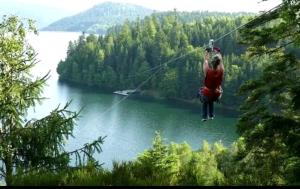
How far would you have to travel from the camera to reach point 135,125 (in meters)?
65.5

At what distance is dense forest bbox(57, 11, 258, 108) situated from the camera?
337ft

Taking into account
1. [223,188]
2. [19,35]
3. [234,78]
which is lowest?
[223,188]

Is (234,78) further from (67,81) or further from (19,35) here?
(19,35)

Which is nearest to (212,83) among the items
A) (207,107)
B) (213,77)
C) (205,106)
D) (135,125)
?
(213,77)

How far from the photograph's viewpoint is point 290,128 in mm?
9953

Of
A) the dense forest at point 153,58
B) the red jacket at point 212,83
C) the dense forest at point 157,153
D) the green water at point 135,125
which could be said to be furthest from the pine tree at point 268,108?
the dense forest at point 153,58

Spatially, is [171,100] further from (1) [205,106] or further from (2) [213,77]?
(2) [213,77]

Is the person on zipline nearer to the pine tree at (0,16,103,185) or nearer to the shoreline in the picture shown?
the pine tree at (0,16,103,185)

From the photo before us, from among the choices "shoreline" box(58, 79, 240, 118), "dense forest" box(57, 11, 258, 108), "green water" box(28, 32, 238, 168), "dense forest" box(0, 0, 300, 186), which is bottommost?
"dense forest" box(0, 0, 300, 186)

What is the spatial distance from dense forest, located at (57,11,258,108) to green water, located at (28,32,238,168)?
1168cm

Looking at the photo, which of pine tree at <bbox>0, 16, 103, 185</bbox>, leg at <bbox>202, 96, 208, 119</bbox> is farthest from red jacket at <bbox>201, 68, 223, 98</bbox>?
pine tree at <bbox>0, 16, 103, 185</bbox>

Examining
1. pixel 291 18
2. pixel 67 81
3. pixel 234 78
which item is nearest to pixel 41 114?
pixel 234 78

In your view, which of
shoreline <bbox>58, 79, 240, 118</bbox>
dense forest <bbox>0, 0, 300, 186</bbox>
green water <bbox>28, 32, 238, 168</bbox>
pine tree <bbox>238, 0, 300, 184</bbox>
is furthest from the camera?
shoreline <bbox>58, 79, 240, 118</bbox>

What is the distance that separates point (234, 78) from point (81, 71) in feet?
150
